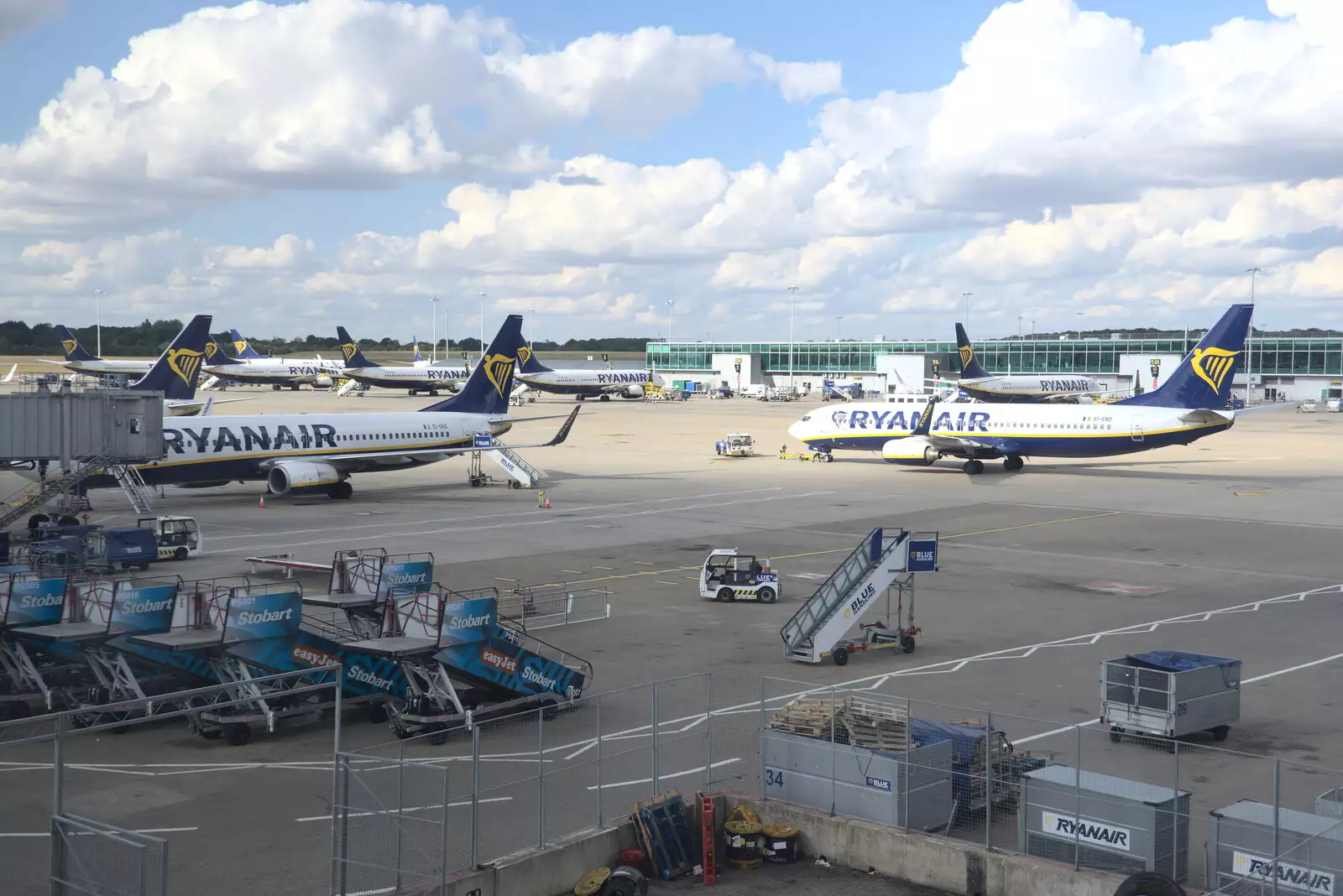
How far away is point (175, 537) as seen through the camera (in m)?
45.9

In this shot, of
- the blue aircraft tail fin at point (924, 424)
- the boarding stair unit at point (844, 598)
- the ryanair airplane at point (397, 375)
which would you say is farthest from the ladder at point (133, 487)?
the ryanair airplane at point (397, 375)

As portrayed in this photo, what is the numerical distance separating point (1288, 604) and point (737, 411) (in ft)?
395

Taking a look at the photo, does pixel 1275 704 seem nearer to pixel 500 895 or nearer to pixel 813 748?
pixel 813 748

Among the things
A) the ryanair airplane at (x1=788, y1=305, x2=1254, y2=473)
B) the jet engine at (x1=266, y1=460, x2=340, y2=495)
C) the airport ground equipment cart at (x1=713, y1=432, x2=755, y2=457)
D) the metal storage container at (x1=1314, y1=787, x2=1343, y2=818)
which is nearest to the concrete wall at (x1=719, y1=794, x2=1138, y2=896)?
the metal storage container at (x1=1314, y1=787, x2=1343, y2=818)

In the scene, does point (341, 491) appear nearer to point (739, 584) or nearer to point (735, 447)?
point (739, 584)

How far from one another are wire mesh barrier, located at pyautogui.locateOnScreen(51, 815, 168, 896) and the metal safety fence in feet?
31.0

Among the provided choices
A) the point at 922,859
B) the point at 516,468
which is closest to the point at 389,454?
the point at 516,468

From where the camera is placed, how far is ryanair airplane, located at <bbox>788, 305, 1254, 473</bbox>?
73.7 m

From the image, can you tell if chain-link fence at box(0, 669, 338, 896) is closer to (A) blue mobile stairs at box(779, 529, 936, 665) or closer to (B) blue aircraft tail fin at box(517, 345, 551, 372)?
(A) blue mobile stairs at box(779, 529, 936, 665)

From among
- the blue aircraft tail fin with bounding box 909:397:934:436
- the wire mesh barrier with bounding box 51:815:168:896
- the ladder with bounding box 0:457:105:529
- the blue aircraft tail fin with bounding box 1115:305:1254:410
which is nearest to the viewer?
the wire mesh barrier with bounding box 51:815:168:896

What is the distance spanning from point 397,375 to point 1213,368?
133 meters

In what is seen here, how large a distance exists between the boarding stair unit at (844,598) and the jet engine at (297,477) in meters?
34.9

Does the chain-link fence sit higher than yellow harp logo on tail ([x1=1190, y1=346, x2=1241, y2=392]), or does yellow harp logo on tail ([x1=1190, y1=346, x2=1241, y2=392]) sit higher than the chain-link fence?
yellow harp logo on tail ([x1=1190, y1=346, x2=1241, y2=392])

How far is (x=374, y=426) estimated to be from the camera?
6631 cm
